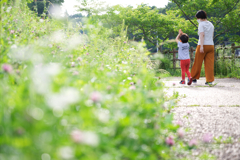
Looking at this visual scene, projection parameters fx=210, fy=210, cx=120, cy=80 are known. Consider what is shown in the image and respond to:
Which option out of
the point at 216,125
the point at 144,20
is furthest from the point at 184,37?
the point at 144,20

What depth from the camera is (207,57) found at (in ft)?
16.7

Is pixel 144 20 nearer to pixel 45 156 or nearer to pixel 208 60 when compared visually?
pixel 208 60

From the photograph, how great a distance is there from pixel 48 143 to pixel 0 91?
0.34m

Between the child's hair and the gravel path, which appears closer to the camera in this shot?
the gravel path

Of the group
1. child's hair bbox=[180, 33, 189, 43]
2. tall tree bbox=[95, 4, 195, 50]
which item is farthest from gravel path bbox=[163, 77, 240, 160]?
tall tree bbox=[95, 4, 195, 50]

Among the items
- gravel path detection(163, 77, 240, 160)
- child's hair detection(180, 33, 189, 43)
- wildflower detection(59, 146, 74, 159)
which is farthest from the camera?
child's hair detection(180, 33, 189, 43)

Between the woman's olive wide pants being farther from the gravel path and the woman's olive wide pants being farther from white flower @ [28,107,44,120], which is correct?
white flower @ [28,107,44,120]

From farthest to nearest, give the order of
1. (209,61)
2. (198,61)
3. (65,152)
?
(198,61)
(209,61)
(65,152)

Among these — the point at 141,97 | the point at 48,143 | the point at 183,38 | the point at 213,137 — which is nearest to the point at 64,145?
the point at 48,143

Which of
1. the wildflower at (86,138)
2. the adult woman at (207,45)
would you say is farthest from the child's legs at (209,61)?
the wildflower at (86,138)

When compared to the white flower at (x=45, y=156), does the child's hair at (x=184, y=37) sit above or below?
above

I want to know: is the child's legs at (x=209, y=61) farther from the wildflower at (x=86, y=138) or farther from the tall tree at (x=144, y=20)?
the tall tree at (x=144, y=20)

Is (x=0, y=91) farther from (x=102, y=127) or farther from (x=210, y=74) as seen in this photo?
(x=210, y=74)

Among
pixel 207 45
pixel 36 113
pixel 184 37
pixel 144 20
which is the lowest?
pixel 36 113
